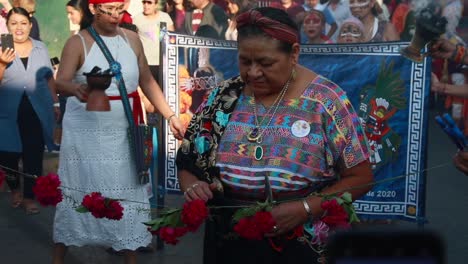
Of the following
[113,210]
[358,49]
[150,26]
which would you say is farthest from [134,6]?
[113,210]

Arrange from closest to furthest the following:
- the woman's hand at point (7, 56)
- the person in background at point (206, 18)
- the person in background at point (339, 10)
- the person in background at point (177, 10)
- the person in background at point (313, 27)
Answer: the woman's hand at point (7, 56) → the person in background at point (313, 27) → the person in background at point (206, 18) → the person in background at point (339, 10) → the person in background at point (177, 10)

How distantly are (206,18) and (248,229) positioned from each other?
35.0 ft

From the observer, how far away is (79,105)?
504cm

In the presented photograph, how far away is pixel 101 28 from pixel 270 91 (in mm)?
2565

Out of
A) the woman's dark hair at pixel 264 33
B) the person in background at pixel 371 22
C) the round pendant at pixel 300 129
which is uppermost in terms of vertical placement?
the person in background at pixel 371 22

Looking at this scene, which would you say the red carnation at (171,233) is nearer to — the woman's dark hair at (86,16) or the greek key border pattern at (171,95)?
the woman's dark hair at (86,16)

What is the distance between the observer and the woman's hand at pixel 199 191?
262 centimetres

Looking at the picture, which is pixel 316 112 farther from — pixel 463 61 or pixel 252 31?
pixel 463 61

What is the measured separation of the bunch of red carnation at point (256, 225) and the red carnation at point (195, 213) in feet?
0.43

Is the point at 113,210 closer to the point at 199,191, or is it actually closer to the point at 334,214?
the point at 199,191

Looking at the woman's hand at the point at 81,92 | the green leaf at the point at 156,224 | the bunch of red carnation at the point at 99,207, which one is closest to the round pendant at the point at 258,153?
the green leaf at the point at 156,224

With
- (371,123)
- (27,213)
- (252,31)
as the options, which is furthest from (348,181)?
(27,213)

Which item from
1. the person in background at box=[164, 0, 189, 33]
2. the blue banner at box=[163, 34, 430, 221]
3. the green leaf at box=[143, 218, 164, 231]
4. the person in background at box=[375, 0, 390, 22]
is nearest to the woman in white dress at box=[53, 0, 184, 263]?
the blue banner at box=[163, 34, 430, 221]

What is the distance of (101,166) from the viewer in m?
5.07
